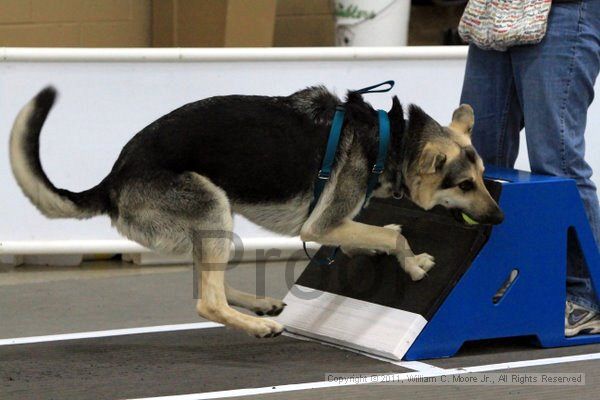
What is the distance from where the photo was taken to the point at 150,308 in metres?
5.86

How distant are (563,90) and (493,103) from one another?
40 cm

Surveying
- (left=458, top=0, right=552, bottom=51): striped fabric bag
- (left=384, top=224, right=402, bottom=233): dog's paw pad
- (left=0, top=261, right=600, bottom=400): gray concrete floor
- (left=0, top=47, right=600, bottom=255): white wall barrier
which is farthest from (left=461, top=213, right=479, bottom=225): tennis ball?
(left=0, top=47, right=600, bottom=255): white wall barrier

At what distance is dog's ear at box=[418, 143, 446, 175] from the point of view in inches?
185

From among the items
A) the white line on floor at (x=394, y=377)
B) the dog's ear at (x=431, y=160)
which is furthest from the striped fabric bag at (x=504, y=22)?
the white line on floor at (x=394, y=377)

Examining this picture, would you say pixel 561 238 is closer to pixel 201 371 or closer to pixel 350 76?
pixel 201 371

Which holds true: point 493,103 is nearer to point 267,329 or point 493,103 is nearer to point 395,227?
point 395,227

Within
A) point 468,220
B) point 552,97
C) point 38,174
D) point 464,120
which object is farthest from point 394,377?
point 38,174

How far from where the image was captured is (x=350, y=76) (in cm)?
675

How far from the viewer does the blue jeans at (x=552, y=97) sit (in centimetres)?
485

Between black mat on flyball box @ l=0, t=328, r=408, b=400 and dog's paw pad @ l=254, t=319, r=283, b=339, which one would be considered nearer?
black mat on flyball box @ l=0, t=328, r=408, b=400

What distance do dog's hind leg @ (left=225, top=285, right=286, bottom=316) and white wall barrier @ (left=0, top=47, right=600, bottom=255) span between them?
1.65 meters

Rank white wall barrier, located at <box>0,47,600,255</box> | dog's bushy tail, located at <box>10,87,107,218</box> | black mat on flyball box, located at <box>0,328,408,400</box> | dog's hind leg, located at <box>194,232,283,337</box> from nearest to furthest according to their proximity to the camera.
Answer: black mat on flyball box, located at <box>0,328,408,400</box> → dog's bushy tail, located at <box>10,87,107,218</box> → dog's hind leg, located at <box>194,232,283,337</box> → white wall barrier, located at <box>0,47,600,255</box>

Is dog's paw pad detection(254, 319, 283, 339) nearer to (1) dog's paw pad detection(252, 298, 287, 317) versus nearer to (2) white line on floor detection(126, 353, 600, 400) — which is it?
(1) dog's paw pad detection(252, 298, 287, 317)

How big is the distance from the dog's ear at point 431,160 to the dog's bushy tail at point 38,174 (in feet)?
4.48
